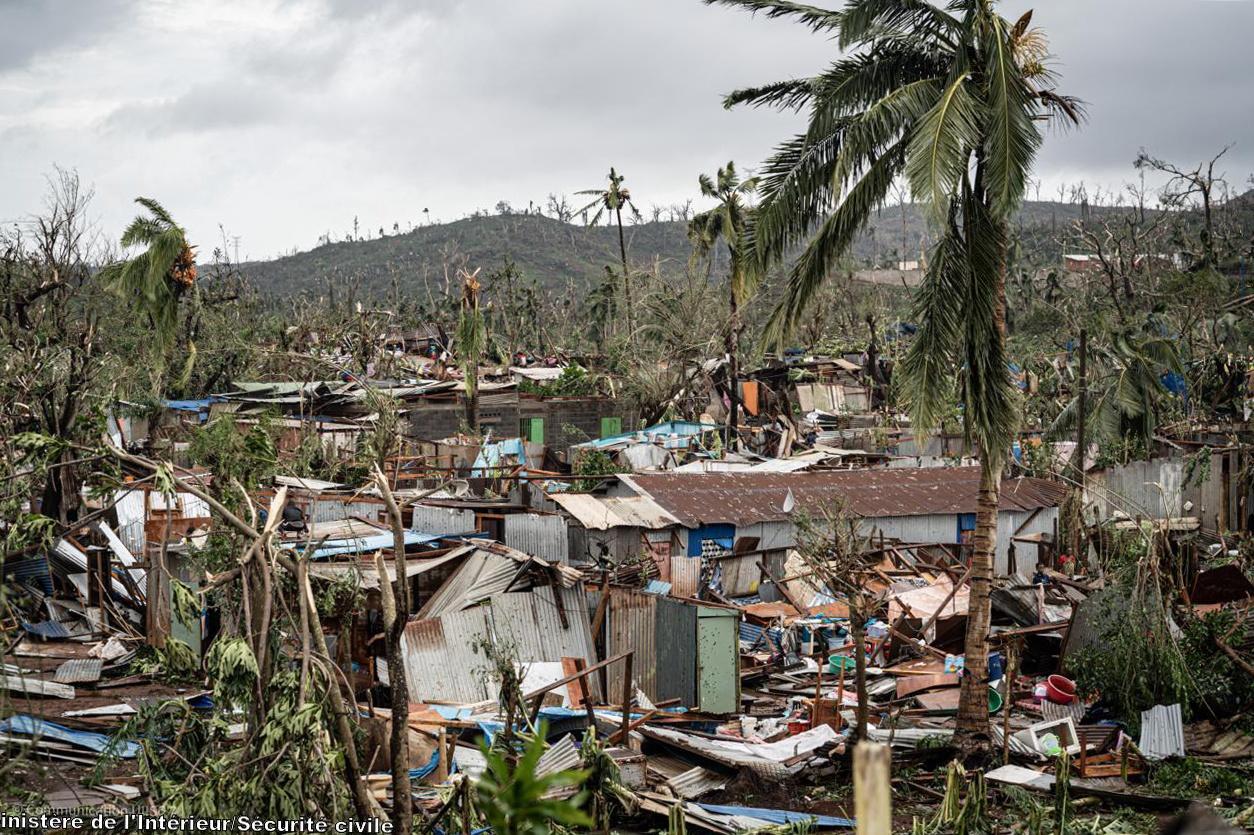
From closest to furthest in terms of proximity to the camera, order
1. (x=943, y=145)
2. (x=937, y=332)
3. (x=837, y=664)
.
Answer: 1. (x=943, y=145)
2. (x=937, y=332)
3. (x=837, y=664)

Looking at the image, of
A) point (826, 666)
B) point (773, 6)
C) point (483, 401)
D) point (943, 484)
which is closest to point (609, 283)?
point (483, 401)

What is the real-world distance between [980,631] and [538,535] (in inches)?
312

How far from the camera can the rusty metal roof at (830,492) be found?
20094 millimetres

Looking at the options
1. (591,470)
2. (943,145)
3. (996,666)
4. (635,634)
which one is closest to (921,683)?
(996,666)

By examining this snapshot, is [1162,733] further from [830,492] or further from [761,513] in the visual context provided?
[830,492]

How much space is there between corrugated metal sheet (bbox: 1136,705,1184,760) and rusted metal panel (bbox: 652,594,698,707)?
193 inches

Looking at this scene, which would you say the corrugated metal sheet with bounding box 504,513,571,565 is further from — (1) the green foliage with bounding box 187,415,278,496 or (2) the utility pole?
(2) the utility pole

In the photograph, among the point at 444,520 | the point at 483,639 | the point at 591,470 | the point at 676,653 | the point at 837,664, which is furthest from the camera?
the point at 591,470

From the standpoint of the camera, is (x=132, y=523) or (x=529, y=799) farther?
(x=132, y=523)

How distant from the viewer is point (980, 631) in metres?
11.5

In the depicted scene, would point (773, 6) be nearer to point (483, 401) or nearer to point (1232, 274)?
point (483, 401)

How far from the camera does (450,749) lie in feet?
36.8

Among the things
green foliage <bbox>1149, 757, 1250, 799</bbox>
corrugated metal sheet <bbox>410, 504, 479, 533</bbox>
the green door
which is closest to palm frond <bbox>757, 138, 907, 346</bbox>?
the green door

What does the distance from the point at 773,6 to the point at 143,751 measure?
28.8 feet
